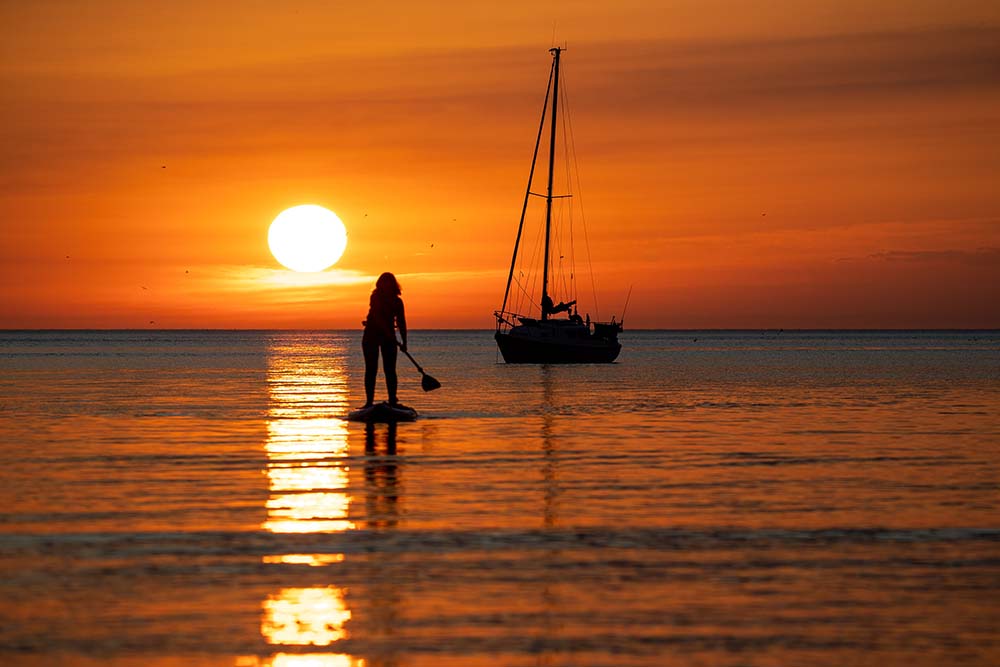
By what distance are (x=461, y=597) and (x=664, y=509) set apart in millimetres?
4713

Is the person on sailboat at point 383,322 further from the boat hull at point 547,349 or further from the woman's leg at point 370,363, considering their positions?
the boat hull at point 547,349

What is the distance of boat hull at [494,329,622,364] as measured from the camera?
72000 mm

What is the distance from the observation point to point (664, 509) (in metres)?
13.1

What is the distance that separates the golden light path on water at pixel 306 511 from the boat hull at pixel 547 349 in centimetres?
4142

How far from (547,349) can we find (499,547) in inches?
2424

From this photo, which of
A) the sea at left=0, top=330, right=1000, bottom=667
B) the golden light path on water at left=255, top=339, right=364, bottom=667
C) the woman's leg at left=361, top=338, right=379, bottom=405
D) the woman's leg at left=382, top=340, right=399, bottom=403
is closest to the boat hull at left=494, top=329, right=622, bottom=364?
the golden light path on water at left=255, top=339, right=364, bottom=667

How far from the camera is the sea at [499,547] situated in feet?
25.2

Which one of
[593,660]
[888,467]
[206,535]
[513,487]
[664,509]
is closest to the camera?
[593,660]

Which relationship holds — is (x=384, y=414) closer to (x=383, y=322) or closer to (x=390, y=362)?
(x=390, y=362)

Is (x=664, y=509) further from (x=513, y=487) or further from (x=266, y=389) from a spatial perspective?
(x=266, y=389)

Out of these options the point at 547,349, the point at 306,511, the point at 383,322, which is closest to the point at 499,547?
the point at 306,511

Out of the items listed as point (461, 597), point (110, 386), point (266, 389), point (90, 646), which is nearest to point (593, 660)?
point (461, 597)

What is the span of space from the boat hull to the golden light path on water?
41.4 meters

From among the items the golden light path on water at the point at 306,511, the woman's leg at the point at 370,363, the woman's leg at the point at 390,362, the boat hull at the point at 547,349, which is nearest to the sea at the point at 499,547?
the golden light path on water at the point at 306,511
